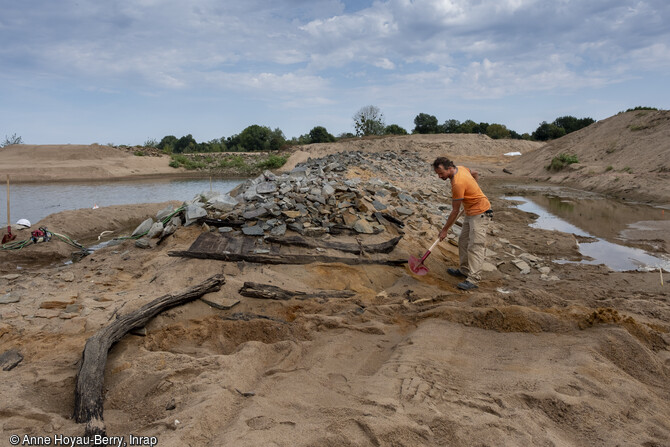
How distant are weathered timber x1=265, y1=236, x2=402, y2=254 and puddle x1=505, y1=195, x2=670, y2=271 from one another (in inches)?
119

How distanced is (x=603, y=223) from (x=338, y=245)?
7673 millimetres

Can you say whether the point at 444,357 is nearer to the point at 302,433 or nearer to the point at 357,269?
the point at 302,433

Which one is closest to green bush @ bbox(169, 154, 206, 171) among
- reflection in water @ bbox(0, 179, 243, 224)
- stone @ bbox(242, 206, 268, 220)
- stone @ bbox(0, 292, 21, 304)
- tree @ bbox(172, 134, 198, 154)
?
reflection in water @ bbox(0, 179, 243, 224)

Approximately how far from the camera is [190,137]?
5244 cm

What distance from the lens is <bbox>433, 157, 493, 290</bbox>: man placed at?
198 inches

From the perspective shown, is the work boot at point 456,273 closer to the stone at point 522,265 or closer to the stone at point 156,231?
the stone at point 522,265

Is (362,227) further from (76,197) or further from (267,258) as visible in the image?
(76,197)

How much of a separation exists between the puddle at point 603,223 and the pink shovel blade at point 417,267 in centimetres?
266

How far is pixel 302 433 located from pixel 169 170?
3275cm

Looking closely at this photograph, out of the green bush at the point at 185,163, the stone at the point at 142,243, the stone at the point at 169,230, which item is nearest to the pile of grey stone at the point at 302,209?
the stone at the point at 169,230

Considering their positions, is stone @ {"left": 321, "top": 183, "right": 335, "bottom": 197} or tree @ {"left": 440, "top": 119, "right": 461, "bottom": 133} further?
tree @ {"left": 440, "top": 119, "right": 461, "bottom": 133}

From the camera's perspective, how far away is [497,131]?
140ft

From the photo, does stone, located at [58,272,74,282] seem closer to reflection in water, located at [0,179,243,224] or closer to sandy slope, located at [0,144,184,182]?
reflection in water, located at [0,179,243,224]

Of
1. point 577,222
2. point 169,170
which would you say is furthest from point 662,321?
point 169,170
